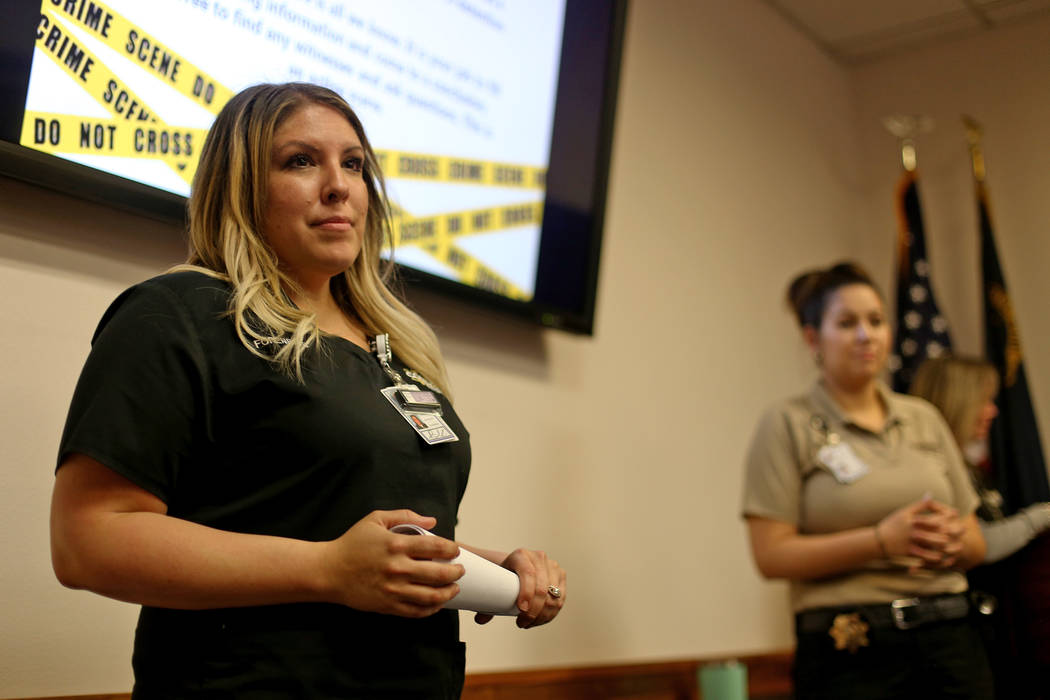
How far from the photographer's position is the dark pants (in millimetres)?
2037

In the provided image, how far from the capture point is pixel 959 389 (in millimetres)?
3088

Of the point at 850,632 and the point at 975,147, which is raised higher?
the point at 975,147

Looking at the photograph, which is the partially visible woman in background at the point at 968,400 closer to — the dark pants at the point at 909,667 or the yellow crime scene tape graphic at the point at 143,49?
the dark pants at the point at 909,667

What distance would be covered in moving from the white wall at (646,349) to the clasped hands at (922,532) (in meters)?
0.93

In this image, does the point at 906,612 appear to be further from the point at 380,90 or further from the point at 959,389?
the point at 380,90

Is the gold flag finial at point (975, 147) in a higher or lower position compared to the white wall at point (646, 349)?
higher

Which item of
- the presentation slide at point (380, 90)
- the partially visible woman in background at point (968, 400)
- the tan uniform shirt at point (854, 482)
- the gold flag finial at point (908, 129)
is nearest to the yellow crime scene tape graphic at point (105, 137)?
the presentation slide at point (380, 90)

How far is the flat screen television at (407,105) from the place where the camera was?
5.48ft

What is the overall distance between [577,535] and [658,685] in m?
0.54

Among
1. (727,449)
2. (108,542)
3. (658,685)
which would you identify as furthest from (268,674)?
(727,449)

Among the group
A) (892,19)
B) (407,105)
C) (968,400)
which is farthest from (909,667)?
(892,19)

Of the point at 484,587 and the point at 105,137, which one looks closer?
the point at 484,587

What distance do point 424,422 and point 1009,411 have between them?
3.23m

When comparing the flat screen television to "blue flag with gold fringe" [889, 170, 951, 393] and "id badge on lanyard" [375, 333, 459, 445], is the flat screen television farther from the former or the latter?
"blue flag with gold fringe" [889, 170, 951, 393]
